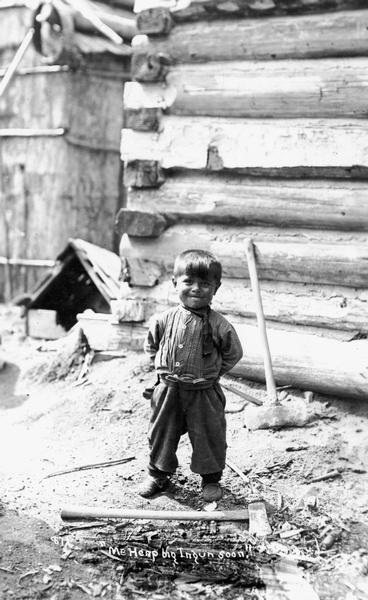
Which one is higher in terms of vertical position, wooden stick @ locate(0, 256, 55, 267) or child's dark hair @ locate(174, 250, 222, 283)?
child's dark hair @ locate(174, 250, 222, 283)

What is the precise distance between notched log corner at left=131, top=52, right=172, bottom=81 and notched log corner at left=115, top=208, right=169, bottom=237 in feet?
3.87

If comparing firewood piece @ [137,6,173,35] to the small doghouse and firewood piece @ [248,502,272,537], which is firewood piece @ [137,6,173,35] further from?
firewood piece @ [248,502,272,537]

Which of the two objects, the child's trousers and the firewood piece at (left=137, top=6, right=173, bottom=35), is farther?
the firewood piece at (left=137, top=6, right=173, bottom=35)

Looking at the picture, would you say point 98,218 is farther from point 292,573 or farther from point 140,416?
point 292,573

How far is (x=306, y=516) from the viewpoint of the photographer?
394 centimetres

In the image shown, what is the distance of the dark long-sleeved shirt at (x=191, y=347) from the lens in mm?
3936

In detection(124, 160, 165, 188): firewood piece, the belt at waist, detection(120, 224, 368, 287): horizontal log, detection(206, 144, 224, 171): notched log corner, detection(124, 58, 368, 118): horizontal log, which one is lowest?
the belt at waist

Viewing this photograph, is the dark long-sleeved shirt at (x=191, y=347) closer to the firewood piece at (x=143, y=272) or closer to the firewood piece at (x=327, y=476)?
the firewood piece at (x=327, y=476)

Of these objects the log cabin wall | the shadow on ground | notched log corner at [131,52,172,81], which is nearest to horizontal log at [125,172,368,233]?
the log cabin wall

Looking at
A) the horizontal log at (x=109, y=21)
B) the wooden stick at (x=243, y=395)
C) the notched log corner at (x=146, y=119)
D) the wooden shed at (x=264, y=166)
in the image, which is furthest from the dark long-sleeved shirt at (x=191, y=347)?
the horizontal log at (x=109, y=21)

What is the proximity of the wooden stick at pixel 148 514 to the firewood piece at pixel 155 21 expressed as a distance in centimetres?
411

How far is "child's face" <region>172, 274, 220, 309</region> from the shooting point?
3898mm

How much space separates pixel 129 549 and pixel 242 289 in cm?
271

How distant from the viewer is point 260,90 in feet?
18.4
